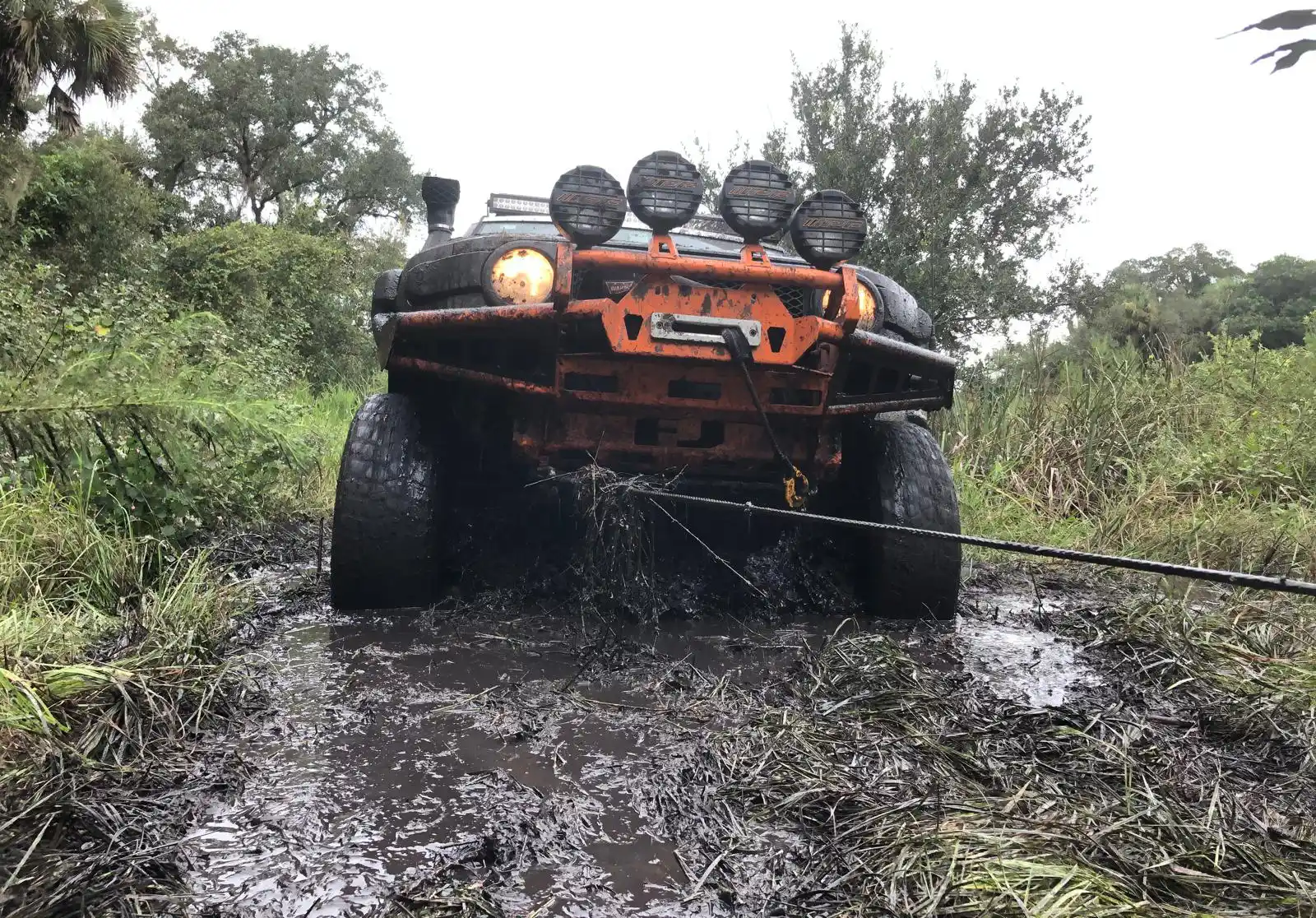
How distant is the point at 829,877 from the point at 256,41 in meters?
A: 29.1

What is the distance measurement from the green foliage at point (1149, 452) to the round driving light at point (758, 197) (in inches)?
112

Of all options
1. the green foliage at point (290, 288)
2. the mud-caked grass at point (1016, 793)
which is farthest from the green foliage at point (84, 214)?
the mud-caked grass at point (1016, 793)

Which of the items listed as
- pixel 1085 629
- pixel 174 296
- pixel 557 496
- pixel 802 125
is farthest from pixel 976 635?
pixel 174 296

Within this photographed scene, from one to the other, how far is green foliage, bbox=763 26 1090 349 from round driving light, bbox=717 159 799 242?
8.22m

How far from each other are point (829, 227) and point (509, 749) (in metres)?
1.63

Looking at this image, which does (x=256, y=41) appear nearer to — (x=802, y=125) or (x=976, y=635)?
(x=802, y=125)

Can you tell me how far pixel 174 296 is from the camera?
1404 centimetres

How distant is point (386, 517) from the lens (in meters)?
2.84

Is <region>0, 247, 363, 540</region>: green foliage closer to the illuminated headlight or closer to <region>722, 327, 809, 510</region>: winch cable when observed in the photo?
<region>722, 327, 809, 510</region>: winch cable

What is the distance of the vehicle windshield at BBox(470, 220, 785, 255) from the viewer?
3.56 meters

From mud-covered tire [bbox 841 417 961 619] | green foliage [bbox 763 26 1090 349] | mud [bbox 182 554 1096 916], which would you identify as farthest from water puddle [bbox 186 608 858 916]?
green foliage [bbox 763 26 1090 349]

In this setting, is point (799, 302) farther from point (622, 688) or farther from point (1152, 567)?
point (1152, 567)

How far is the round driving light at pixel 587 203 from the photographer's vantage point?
95.7 inches

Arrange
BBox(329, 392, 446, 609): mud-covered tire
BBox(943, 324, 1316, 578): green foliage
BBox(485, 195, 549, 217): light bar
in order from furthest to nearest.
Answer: BBox(943, 324, 1316, 578): green foliage, BBox(485, 195, 549, 217): light bar, BBox(329, 392, 446, 609): mud-covered tire
